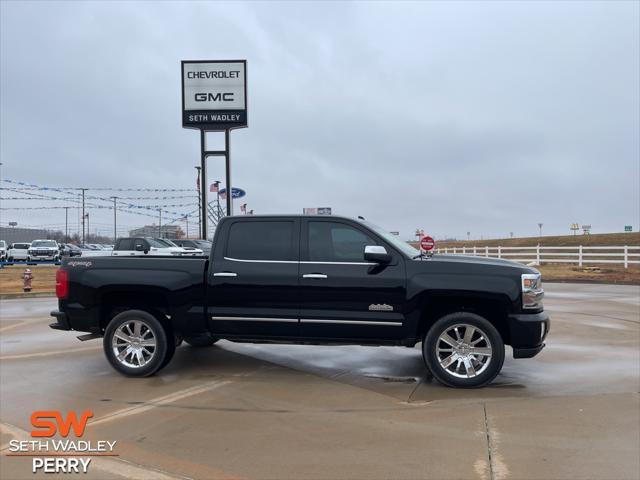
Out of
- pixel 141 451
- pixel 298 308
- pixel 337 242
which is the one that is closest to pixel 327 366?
pixel 298 308

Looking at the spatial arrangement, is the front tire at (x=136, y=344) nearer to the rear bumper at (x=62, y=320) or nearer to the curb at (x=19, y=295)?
the rear bumper at (x=62, y=320)

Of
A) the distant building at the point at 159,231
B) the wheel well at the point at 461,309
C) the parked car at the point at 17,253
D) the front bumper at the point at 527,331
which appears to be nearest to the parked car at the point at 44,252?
the parked car at the point at 17,253

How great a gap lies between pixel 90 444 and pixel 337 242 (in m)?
3.26

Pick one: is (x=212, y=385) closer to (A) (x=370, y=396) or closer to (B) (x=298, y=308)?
(B) (x=298, y=308)

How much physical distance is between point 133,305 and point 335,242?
2.69 meters

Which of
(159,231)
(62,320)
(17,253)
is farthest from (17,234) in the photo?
(62,320)

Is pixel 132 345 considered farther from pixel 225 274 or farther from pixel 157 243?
pixel 157 243

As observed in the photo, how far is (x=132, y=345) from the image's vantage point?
260 inches

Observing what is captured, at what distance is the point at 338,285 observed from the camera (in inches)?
241

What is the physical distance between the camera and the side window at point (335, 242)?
6234 mm

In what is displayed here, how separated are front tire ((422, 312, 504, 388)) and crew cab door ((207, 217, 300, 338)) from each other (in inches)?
62.1

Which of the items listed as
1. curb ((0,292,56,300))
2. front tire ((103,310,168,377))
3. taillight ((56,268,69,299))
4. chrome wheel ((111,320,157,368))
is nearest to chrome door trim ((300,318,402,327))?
front tire ((103,310,168,377))

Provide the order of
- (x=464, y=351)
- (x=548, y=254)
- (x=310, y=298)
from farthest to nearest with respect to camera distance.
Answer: (x=548, y=254)
(x=310, y=298)
(x=464, y=351)

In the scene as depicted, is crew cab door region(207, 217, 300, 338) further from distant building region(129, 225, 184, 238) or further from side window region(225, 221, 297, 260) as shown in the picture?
distant building region(129, 225, 184, 238)
